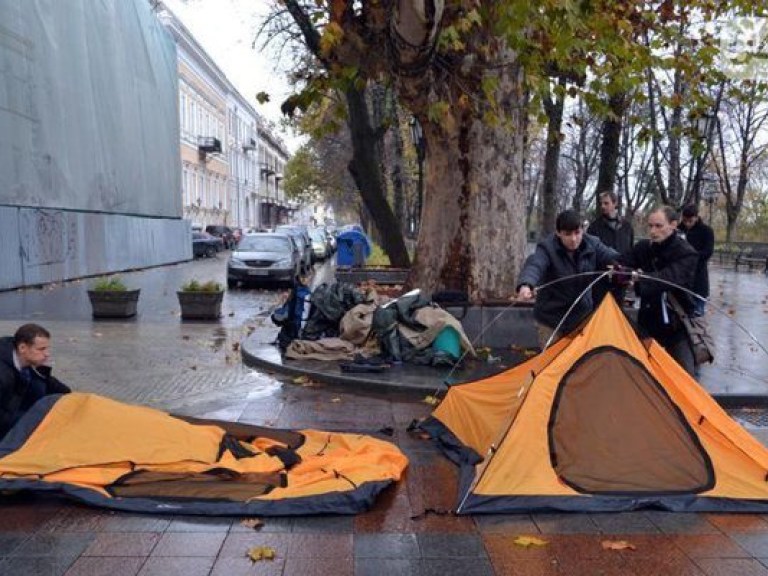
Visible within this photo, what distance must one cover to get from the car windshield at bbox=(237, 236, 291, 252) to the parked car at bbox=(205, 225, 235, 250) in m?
28.0

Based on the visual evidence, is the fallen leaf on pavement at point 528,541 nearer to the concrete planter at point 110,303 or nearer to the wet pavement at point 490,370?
the wet pavement at point 490,370

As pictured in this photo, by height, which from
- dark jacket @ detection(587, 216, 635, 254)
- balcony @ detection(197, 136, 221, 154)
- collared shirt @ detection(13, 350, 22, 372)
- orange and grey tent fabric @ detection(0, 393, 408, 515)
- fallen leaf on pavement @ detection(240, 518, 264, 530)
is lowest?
fallen leaf on pavement @ detection(240, 518, 264, 530)

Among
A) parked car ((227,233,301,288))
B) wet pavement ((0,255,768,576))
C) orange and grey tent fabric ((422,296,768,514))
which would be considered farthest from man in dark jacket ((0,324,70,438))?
parked car ((227,233,301,288))

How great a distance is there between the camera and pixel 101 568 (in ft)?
12.9

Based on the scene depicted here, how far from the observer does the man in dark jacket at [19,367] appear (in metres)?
5.00

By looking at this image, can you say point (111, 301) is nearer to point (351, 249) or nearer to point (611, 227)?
point (611, 227)

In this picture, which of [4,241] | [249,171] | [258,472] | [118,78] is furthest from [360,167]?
[249,171]

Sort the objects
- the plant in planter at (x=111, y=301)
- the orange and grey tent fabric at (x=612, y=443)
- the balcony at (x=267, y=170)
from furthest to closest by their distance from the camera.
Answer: the balcony at (x=267, y=170) < the plant in planter at (x=111, y=301) < the orange and grey tent fabric at (x=612, y=443)

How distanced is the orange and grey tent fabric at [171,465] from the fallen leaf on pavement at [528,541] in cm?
92

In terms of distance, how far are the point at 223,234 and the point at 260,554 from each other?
50.6 meters

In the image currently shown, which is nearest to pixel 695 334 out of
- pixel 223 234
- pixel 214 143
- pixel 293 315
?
pixel 293 315

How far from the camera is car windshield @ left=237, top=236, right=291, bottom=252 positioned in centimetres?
2369

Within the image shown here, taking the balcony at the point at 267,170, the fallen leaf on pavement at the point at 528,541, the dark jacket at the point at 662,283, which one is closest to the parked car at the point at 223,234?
the dark jacket at the point at 662,283

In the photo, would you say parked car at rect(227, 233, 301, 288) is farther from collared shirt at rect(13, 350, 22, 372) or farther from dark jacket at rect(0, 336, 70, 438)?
collared shirt at rect(13, 350, 22, 372)
